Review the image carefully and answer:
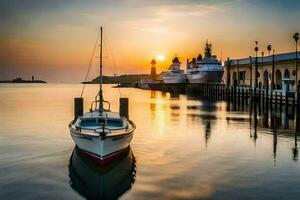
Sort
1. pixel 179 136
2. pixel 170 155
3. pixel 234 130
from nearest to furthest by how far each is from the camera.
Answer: pixel 170 155 → pixel 179 136 → pixel 234 130

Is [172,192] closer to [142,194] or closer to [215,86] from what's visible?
[142,194]

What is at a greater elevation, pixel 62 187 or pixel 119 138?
pixel 119 138

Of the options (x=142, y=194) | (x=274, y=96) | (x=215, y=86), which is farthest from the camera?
(x=215, y=86)

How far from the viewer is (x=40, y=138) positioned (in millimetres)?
32719

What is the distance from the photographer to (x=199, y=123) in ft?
148

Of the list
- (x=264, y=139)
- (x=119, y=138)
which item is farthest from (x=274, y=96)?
(x=119, y=138)

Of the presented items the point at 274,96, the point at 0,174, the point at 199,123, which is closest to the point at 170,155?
the point at 0,174

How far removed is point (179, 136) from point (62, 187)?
57.6 feet

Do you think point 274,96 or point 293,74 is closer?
point 274,96

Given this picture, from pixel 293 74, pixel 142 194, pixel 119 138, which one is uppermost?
pixel 293 74

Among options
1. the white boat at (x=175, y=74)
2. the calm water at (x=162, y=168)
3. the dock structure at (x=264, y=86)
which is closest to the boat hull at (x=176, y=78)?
the white boat at (x=175, y=74)

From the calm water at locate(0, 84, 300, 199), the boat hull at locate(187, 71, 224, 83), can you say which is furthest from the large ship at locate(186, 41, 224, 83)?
the calm water at locate(0, 84, 300, 199)

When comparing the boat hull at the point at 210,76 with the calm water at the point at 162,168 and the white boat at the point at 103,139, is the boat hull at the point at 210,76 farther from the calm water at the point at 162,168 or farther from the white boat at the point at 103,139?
the white boat at the point at 103,139

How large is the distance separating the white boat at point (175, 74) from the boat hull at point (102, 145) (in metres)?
152
